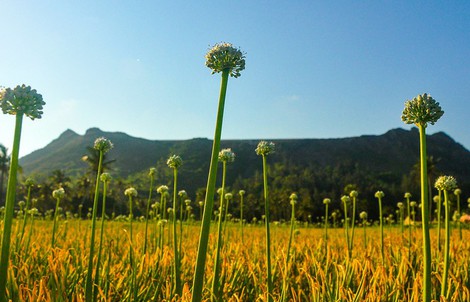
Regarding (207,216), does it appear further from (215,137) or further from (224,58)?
(224,58)

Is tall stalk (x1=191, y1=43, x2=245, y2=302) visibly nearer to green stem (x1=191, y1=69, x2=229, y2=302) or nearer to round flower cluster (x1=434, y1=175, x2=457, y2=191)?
green stem (x1=191, y1=69, x2=229, y2=302)

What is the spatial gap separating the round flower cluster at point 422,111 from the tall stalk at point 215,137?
2.59ft

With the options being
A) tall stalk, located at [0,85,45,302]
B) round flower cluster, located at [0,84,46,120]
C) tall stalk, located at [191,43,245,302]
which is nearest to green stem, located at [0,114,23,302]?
tall stalk, located at [0,85,45,302]

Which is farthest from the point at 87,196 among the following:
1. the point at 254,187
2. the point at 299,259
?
the point at 299,259

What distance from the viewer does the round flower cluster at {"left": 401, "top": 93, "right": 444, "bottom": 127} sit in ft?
5.27

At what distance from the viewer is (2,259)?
122cm

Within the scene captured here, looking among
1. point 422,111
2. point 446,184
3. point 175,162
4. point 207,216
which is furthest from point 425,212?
point 175,162

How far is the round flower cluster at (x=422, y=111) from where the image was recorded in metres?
1.61

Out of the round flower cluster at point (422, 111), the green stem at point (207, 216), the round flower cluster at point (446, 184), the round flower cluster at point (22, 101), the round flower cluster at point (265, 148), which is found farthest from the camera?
the round flower cluster at point (265, 148)

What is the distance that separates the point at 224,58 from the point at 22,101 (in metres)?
0.75

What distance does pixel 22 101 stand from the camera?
4.48ft

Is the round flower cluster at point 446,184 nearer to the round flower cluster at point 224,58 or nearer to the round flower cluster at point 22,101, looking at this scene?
the round flower cluster at point 224,58

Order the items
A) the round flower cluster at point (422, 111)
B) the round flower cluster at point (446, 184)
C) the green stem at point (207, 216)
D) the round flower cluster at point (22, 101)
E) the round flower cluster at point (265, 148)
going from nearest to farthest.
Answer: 1. the green stem at point (207, 216)
2. the round flower cluster at point (22, 101)
3. the round flower cluster at point (422, 111)
4. the round flower cluster at point (446, 184)
5. the round flower cluster at point (265, 148)

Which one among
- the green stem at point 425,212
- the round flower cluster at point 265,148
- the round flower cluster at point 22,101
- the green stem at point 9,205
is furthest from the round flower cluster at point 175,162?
the green stem at point 425,212
